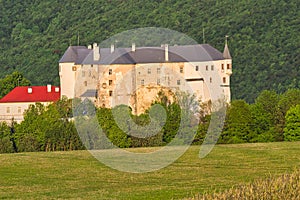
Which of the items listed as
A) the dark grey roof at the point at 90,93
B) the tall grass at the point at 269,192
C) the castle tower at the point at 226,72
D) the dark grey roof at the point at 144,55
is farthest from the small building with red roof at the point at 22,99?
the tall grass at the point at 269,192

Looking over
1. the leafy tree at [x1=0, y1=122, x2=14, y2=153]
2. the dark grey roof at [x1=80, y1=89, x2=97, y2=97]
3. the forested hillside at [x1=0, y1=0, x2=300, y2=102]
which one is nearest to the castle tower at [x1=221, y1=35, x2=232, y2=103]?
the forested hillside at [x1=0, y1=0, x2=300, y2=102]

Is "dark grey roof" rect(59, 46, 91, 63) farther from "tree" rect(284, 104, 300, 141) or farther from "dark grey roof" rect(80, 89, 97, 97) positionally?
"tree" rect(284, 104, 300, 141)

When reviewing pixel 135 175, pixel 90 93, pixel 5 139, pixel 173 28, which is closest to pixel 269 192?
pixel 135 175

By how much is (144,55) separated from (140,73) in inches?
65.4

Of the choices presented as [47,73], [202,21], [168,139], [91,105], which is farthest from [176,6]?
[168,139]

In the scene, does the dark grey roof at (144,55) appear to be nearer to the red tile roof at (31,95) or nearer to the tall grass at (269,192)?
the red tile roof at (31,95)

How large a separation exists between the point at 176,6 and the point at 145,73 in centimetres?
3791

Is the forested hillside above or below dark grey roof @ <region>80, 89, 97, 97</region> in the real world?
above

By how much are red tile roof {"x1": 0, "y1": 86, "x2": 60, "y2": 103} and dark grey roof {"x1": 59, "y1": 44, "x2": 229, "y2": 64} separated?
317 cm

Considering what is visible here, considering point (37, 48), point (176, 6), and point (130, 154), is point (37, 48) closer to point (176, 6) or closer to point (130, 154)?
point (176, 6)

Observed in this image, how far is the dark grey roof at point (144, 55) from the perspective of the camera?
83875mm

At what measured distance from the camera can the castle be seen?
81.5m

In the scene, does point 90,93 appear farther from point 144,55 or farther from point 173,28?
point 173,28

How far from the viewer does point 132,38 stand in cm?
10606
